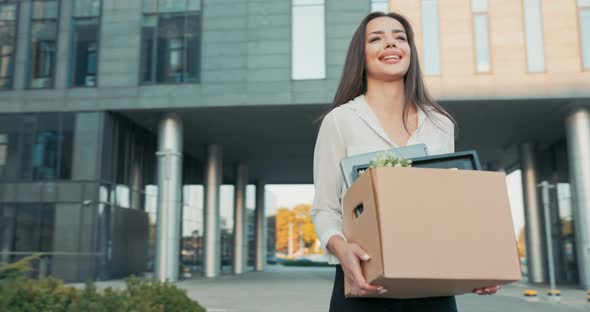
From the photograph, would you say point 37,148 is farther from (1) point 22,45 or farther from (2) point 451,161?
(2) point 451,161

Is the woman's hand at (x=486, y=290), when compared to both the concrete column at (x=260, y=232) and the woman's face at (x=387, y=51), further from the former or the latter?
the concrete column at (x=260, y=232)

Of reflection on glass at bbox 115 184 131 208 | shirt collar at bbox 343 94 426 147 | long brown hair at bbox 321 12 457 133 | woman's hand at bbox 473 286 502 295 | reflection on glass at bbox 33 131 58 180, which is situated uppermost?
reflection on glass at bbox 33 131 58 180

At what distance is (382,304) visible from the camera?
1.85 meters

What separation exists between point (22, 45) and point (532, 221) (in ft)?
80.5

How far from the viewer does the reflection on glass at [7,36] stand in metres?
23.7

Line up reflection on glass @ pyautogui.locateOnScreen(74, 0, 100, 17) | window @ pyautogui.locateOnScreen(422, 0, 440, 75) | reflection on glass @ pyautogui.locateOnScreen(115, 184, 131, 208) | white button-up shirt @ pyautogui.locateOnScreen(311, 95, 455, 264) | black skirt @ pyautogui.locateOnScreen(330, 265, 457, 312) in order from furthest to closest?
reflection on glass @ pyautogui.locateOnScreen(115, 184, 131, 208)
reflection on glass @ pyautogui.locateOnScreen(74, 0, 100, 17)
window @ pyautogui.locateOnScreen(422, 0, 440, 75)
white button-up shirt @ pyautogui.locateOnScreen(311, 95, 455, 264)
black skirt @ pyautogui.locateOnScreen(330, 265, 457, 312)

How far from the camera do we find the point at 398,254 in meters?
1.48

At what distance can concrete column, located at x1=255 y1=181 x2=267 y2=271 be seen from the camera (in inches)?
1633

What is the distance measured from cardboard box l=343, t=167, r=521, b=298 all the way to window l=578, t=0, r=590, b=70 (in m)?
22.2

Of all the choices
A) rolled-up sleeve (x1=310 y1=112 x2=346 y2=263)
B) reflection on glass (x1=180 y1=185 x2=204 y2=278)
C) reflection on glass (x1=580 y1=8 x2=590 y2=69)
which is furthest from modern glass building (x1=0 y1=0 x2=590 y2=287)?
rolled-up sleeve (x1=310 y1=112 x2=346 y2=263)

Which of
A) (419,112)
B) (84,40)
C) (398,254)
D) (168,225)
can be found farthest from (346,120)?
(84,40)

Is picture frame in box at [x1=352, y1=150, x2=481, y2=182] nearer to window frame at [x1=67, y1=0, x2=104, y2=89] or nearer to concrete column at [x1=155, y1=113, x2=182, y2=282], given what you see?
concrete column at [x1=155, y1=113, x2=182, y2=282]

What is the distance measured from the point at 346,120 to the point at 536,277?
93.7 ft

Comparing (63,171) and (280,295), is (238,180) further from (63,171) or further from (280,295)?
(280,295)
